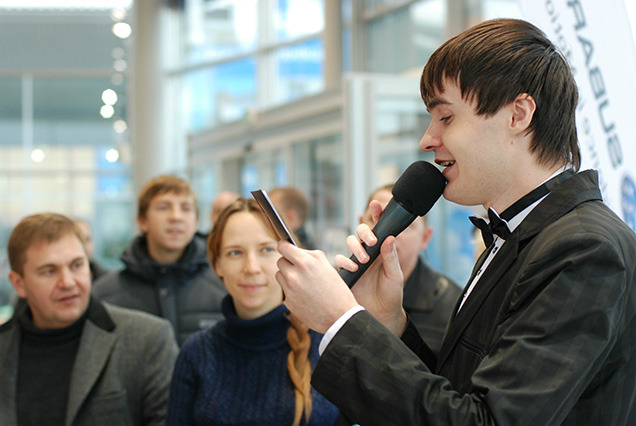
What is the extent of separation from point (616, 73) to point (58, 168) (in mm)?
12076

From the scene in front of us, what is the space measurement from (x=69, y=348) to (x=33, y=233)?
44 cm

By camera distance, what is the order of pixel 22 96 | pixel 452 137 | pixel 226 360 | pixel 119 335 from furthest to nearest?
pixel 22 96, pixel 119 335, pixel 226 360, pixel 452 137

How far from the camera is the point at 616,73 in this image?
2.32 metres

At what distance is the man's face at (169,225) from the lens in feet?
12.4

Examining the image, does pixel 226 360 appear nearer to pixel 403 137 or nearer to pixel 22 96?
pixel 403 137

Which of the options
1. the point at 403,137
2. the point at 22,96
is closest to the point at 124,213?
the point at 22,96

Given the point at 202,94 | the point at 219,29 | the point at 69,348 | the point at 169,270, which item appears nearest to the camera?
the point at 69,348

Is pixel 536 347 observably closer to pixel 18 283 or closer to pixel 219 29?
pixel 18 283

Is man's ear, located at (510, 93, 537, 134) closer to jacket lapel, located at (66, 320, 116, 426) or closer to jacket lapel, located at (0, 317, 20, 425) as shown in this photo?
jacket lapel, located at (66, 320, 116, 426)

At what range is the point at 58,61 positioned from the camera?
1298 centimetres

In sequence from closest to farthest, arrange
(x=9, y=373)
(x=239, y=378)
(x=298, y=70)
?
(x=239, y=378) < (x=9, y=373) < (x=298, y=70)

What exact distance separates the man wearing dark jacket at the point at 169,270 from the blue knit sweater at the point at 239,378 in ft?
4.22

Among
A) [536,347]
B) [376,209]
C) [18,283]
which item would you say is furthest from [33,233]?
[536,347]

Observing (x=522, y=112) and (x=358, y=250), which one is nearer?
(x=522, y=112)
